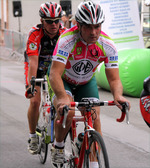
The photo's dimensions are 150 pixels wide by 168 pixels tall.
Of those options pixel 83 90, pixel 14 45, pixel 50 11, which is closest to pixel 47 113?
pixel 83 90

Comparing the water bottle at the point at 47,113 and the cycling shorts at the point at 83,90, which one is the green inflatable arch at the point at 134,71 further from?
the cycling shorts at the point at 83,90

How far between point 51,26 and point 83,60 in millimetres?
1321

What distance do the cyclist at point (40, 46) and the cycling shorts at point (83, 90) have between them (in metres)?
0.88

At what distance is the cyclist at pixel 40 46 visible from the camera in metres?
5.03

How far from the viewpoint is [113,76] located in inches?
152

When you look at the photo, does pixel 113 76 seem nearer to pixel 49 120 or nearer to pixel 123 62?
pixel 49 120

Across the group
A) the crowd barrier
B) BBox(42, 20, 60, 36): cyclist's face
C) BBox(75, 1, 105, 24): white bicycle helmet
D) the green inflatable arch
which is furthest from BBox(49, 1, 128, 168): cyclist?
the crowd barrier

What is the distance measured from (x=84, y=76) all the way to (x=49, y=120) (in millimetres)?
1037

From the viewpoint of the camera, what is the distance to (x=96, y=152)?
3.33m

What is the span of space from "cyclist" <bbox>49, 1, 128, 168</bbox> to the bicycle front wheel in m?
0.07

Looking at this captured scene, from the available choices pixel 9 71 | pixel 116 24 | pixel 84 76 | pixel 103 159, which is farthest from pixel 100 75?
pixel 103 159

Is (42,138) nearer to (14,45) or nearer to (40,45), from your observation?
(40,45)

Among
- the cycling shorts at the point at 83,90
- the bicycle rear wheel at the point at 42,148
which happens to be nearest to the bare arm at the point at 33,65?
the bicycle rear wheel at the point at 42,148

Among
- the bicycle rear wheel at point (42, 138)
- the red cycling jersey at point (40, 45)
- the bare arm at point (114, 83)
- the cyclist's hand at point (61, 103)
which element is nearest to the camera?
the cyclist's hand at point (61, 103)
